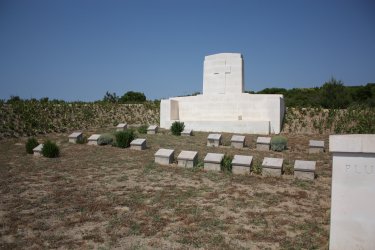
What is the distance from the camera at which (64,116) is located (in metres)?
22.5

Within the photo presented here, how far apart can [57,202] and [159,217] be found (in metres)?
2.43

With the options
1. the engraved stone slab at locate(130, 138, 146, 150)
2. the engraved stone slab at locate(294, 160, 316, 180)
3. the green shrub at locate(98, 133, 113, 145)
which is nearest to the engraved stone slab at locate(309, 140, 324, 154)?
the engraved stone slab at locate(294, 160, 316, 180)

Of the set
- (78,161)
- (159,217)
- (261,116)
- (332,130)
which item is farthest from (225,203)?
(332,130)

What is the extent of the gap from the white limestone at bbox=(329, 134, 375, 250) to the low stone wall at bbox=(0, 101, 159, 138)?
17.4 meters

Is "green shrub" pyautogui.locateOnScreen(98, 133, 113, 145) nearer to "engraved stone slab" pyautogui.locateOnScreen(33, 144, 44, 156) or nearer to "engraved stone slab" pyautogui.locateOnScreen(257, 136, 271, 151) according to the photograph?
"engraved stone slab" pyautogui.locateOnScreen(33, 144, 44, 156)

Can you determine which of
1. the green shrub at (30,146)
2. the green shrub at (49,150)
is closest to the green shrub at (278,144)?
the green shrub at (49,150)

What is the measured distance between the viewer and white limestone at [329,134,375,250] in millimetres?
3801

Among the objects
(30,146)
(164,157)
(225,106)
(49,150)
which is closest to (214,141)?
(164,157)

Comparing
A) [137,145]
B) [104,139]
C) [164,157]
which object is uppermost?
[104,139]

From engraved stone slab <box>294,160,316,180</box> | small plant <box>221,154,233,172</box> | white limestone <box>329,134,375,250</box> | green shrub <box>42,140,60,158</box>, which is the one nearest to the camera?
white limestone <box>329,134,375,250</box>

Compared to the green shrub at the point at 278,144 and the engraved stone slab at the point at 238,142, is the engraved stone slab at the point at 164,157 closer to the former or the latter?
the engraved stone slab at the point at 238,142

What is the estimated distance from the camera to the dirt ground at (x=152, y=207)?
5090 millimetres

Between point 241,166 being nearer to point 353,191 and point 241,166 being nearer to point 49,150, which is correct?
point 353,191

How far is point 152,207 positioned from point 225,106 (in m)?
15.5
